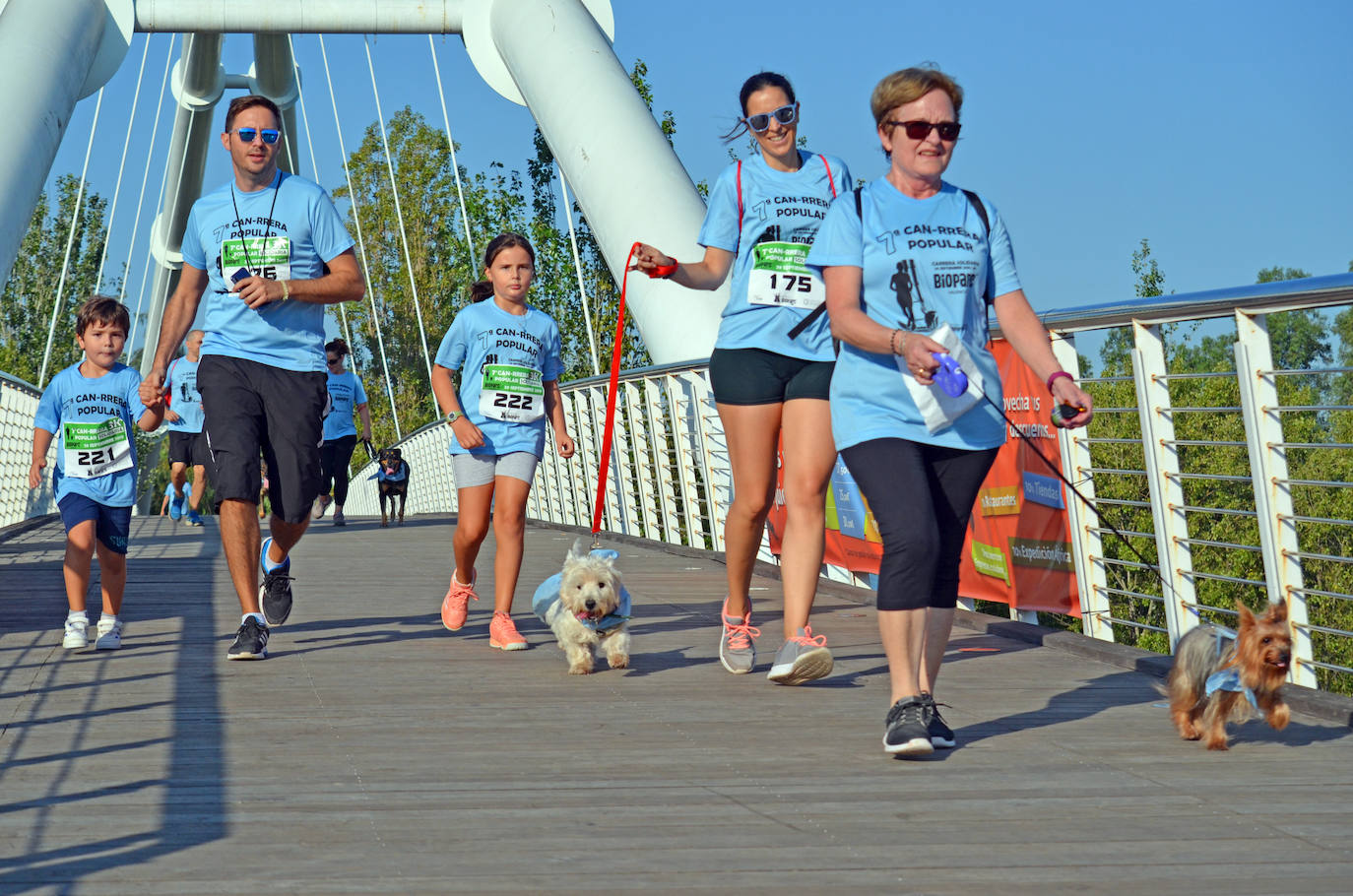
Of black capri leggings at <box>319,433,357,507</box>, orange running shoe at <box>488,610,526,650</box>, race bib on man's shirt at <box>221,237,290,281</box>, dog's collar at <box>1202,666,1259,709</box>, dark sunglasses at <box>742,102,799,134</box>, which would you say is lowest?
dog's collar at <box>1202,666,1259,709</box>

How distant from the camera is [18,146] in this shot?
51.7ft

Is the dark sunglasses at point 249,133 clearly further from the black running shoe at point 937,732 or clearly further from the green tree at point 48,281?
the green tree at point 48,281

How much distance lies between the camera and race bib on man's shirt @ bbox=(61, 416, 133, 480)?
6168 millimetres

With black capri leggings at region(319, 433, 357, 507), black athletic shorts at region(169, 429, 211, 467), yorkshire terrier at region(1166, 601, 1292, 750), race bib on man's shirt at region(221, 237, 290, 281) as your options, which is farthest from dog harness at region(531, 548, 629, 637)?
black athletic shorts at region(169, 429, 211, 467)

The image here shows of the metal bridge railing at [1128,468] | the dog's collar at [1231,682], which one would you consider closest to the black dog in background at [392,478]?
the metal bridge railing at [1128,468]

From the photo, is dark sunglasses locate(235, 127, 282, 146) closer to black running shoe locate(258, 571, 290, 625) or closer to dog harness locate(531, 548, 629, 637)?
black running shoe locate(258, 571, 290, 625)

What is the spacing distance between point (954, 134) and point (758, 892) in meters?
2.10

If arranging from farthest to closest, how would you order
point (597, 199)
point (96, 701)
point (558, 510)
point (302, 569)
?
point (558, 510), point (597, 199), point (302, 569), point (96, 701)

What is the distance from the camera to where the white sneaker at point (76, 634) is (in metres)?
6.06

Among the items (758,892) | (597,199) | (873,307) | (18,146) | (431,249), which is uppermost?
(431,249)

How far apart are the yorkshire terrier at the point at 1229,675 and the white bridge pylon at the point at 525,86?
9560mm

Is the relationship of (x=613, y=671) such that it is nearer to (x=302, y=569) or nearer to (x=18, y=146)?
(x=302, y=569)

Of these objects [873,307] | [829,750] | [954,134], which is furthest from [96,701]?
[954,134]

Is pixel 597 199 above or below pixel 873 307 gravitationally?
above
